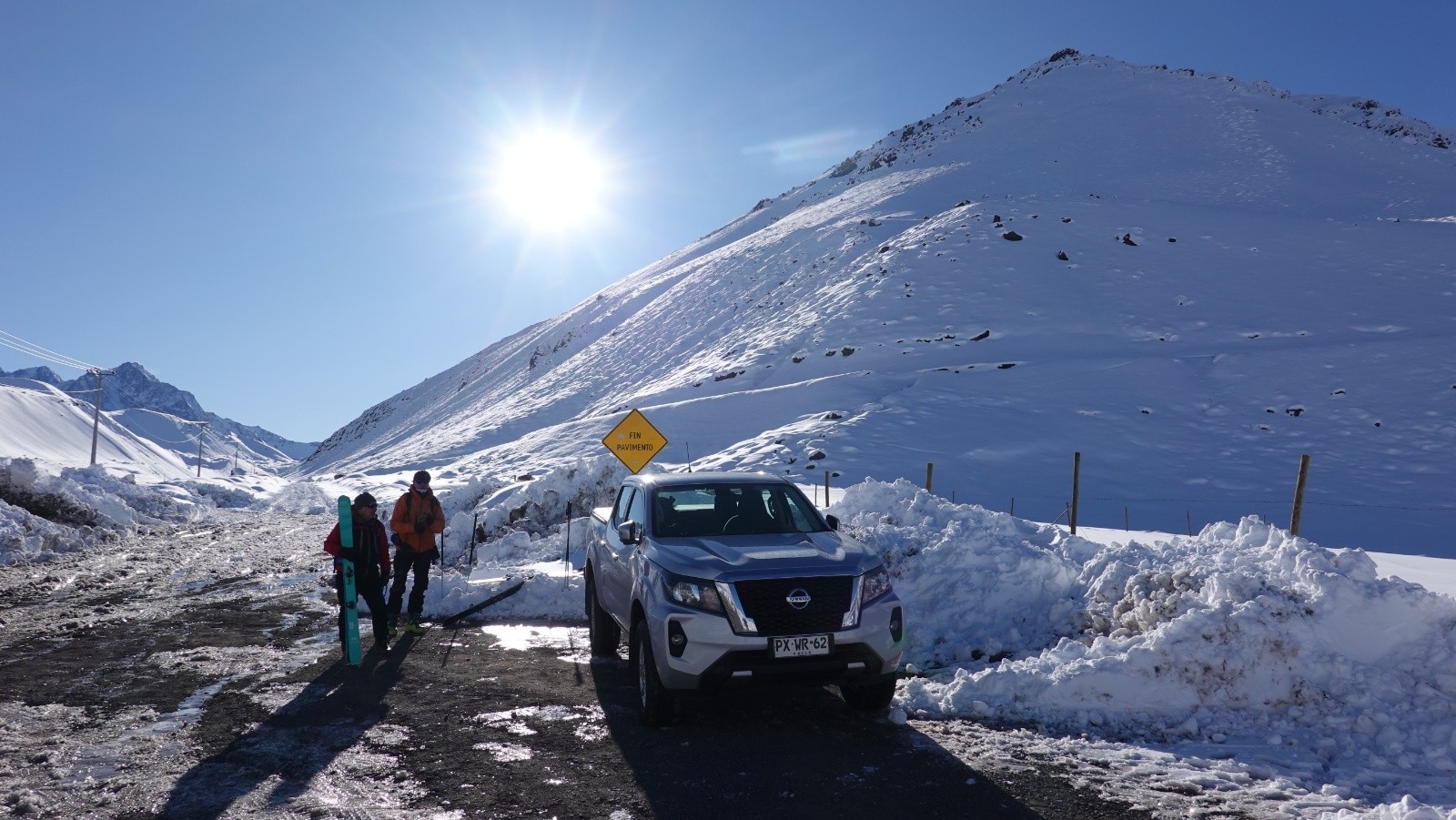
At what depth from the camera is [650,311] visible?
75.4 metres

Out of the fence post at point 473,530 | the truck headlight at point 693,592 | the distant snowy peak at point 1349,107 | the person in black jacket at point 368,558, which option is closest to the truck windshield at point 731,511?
the truck headlight at point 693,592

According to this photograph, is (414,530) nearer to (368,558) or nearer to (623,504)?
(368,558)

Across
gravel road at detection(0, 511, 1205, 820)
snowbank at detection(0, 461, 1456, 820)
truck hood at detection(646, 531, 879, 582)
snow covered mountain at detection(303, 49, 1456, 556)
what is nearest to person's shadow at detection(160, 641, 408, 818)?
gravel road at detection(0, 511, 1205, 820)

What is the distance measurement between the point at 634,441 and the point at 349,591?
6.45 meters

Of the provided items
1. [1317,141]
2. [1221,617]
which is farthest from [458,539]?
[1317,141]

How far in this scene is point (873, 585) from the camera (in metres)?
5.88

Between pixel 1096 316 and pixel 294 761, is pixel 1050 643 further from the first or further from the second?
pixel 1096 316

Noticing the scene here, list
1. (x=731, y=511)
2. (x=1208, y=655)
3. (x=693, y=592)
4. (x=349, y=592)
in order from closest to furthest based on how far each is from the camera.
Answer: (x=693, y=592), (x=1208, y=655), (x=731, y=511), (x=349, y=592)

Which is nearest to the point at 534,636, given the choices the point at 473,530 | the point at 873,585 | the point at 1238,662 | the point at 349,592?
the point at 349,592

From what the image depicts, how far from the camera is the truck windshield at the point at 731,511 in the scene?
682cm

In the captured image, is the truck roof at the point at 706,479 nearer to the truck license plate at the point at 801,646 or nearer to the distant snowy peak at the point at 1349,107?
the truck license plate at the point at 801,646

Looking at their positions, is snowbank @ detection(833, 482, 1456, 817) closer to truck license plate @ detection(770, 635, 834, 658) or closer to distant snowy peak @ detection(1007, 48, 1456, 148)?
truck license plate @ detection(770, 635, 834, 658)

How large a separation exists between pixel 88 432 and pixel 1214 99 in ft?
741

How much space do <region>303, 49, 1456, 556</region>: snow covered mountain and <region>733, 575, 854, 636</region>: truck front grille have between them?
17.4m
